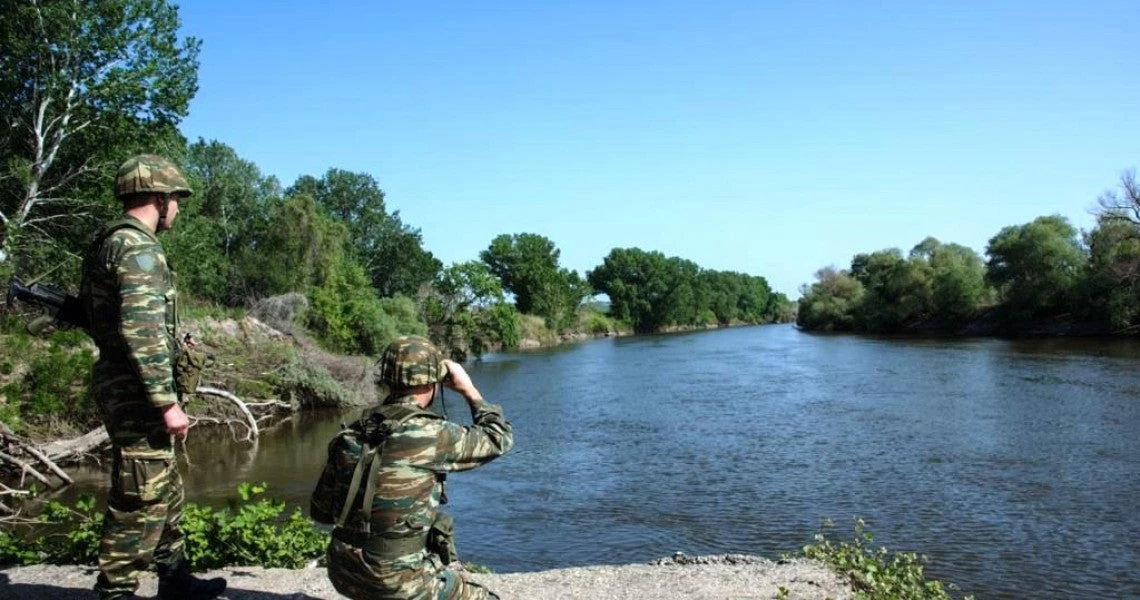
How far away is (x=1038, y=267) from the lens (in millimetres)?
58938

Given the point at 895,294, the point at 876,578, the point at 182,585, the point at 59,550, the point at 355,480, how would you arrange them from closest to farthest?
the point at 355,480
the point at 182,585
the point at 59,550
the point at 876,578
the point at 895,294

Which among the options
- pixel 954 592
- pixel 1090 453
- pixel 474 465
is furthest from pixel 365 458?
pixel 1090 453

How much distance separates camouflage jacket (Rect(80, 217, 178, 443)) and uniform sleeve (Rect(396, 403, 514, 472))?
1544 millimetres

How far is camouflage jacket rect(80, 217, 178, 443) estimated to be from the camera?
15.3 ft

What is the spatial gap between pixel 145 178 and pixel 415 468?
242 cm

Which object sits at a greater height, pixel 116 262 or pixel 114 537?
pixel 116 262

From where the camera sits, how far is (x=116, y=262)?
473cm

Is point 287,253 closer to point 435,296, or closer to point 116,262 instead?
point 435,296

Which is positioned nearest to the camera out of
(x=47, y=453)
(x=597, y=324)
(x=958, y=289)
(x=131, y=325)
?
(x=131, y=325)

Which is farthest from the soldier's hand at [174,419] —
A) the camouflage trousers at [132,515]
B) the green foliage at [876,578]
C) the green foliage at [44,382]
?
the green foliage at [44,382]

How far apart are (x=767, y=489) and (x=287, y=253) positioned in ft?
111

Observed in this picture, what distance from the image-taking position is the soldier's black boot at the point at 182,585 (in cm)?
517

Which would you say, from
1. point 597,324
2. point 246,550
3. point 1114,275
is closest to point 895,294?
point 1114,275

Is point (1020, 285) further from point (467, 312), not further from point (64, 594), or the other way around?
point (64, 594)
